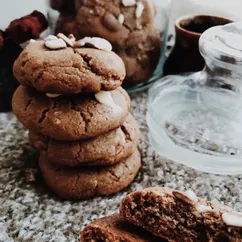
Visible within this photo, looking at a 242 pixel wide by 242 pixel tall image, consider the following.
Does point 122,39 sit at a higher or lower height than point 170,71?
higher

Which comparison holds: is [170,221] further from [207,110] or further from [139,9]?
[139,9]

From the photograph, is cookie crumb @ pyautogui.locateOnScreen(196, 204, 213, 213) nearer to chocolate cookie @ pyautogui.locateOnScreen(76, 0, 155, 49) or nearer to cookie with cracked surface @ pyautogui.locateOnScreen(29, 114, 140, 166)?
cookie with cracked surface @ pyautogui.locateOnScreen(29, 114, 140, 166)

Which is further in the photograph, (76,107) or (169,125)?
(169,125)

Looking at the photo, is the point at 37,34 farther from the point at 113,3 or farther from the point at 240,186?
the point at 240,186

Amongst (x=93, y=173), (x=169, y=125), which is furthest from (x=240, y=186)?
(x=93, y=173)

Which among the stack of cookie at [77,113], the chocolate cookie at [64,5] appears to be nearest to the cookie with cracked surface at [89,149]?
the stack of cookie at [77,113]

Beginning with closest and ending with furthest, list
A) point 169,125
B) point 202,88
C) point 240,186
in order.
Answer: point 240,186 → point 169,125 → point 202,88

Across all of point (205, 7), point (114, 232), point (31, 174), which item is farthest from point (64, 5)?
point (114, 232)
